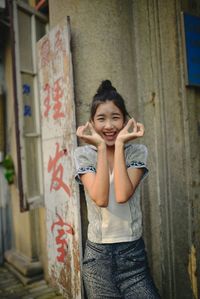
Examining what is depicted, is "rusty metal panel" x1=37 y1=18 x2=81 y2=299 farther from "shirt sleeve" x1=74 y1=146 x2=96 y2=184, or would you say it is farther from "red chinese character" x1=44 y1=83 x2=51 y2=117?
"shirt sleeve" x1=74 y1=146 x2=96 y2=184

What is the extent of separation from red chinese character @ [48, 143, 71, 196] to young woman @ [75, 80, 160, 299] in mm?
987

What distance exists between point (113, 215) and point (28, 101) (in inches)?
86.4

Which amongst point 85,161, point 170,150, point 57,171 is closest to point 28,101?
point 57,171

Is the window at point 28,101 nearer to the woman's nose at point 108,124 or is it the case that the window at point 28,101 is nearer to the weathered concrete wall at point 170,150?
the weathered concrete wall at point 170,150

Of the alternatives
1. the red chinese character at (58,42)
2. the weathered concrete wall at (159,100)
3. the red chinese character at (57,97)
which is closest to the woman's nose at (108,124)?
the weathered concrete wall at (159,100)

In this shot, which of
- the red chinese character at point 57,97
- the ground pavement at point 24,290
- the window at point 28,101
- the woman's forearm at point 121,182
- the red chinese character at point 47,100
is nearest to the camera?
the woman's forearm at point 121,182

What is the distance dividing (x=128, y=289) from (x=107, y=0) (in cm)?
242

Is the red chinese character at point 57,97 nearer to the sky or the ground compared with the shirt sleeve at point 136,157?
nearer to the sky

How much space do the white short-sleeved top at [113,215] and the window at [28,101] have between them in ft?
4.85

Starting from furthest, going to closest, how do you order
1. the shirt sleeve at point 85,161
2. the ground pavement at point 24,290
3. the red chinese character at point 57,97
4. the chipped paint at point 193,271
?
the ground pavement at point 24,290
the red chinese character at point 57,97
the chipped paint at point 193,271
the shirt sleeve at point 85,161

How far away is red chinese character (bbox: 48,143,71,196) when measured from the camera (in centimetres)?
279

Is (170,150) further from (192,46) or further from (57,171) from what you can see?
(57,171)

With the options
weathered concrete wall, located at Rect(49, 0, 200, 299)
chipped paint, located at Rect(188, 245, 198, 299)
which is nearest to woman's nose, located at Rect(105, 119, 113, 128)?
weathered concrete wall, located at Rect(49, 0, 200, 299)

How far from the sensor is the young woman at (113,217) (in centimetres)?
167
